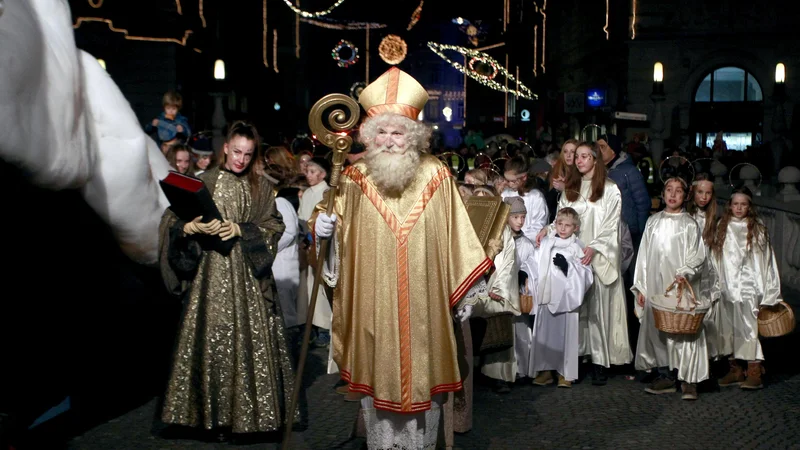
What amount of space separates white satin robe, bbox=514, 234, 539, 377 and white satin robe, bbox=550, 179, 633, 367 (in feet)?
1.23

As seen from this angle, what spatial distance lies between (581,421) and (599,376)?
1.39 metres

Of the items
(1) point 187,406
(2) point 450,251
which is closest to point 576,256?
(2) point 450,251

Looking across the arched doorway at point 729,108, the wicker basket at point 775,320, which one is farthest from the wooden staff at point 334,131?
the arched doorway at point 729,108

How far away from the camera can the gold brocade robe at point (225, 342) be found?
23.2 feet

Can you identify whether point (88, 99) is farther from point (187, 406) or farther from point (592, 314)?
point (592, 314)

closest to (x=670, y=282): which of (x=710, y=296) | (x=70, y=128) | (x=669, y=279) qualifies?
(x=669, y=279)

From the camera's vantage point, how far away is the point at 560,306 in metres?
9.01

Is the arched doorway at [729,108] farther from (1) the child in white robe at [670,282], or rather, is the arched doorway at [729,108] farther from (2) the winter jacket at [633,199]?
(1) the child in white robe at [670,282]

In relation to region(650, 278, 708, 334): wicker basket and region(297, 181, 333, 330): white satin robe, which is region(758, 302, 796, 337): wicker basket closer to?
region(650, 278, 708, 334): wicker basket

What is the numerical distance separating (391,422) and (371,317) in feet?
2.10

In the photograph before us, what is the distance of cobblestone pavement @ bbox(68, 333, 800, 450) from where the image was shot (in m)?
7.22

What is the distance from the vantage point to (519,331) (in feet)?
30.0

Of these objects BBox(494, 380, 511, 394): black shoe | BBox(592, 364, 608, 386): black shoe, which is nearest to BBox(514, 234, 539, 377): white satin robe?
BBox(494, 380, 511, 394): black shoe

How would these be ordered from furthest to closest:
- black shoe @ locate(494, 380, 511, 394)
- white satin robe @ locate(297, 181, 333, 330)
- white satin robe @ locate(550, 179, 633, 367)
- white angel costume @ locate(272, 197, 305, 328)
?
white satin robe @ locate(297, 181, 333, 330) → white angel costume @ locate(272, 197, 305, 328) → white satin robe @ locate(550, 179, 633, 367) → black shoe @ locate(494, 380, 511, 394)
